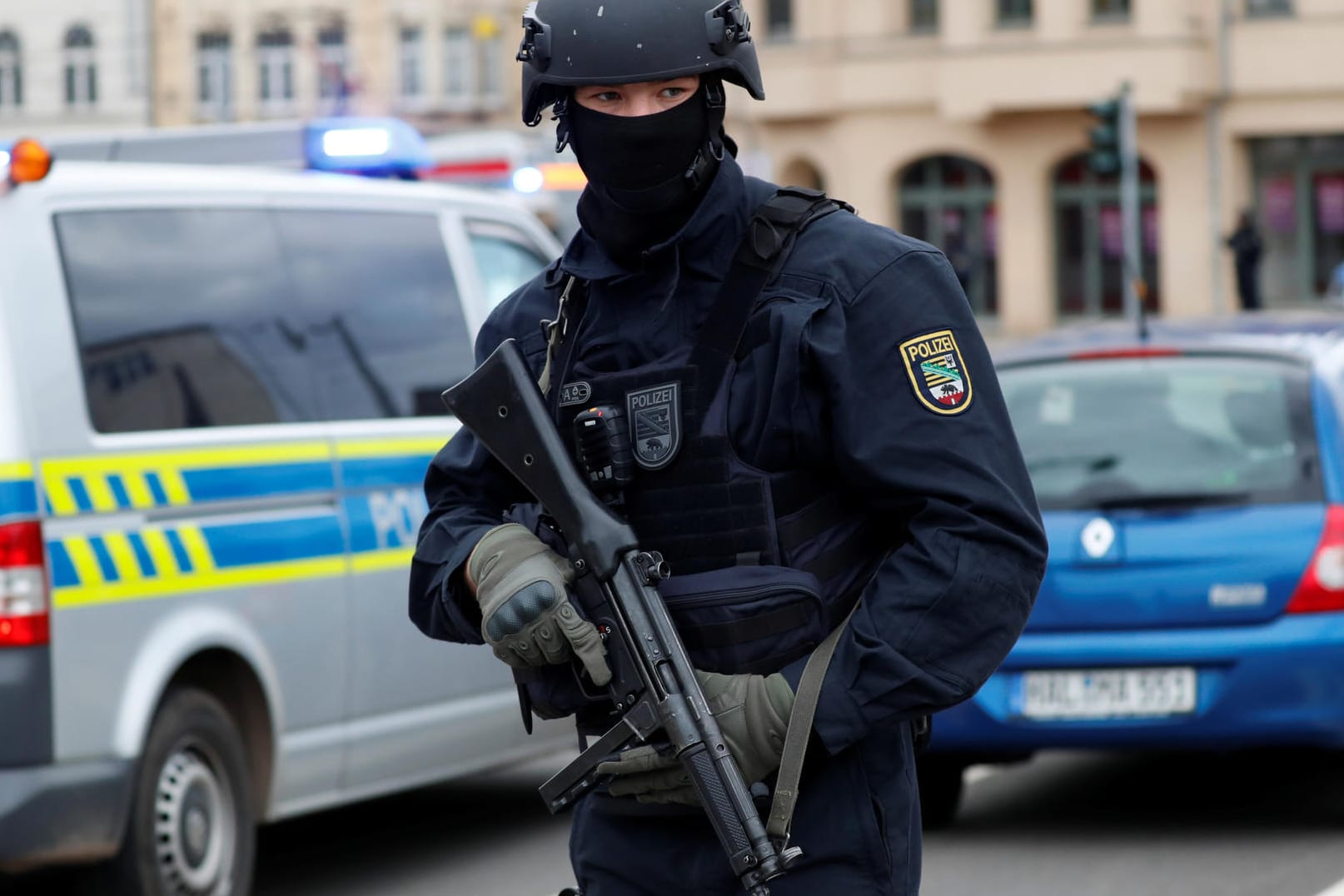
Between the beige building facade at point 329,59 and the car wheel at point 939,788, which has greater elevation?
the car wheel at point 939,788

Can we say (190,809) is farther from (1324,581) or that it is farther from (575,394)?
(1324,581)

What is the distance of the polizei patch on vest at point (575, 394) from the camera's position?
9.16 feet

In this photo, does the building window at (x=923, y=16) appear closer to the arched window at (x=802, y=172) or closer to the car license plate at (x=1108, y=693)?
the arched window at (x=802, y=172)

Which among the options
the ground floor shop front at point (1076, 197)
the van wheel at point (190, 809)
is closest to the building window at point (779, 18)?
the ground floor shop front at point (1076, 197)

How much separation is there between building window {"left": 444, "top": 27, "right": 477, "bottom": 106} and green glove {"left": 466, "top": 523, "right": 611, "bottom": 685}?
4700 centimetres

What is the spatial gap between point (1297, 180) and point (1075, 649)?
32724 mm

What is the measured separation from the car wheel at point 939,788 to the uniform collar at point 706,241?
4.08 metres

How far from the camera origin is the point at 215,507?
18.1 feet

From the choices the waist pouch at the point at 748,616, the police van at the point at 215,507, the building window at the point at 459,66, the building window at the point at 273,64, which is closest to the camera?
the waist pouch at the point at 748,616

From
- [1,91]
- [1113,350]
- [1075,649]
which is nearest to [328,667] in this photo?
[1075,649]

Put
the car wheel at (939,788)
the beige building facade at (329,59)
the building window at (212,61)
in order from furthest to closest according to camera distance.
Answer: the building window at (212,61)
the beige building facade at (329,59)
the car wheel at (939,788)

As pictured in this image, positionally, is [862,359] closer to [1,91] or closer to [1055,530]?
[1055,530]

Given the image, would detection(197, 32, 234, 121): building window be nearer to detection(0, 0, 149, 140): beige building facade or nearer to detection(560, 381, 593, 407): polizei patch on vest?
detection(0, 0, 149, 140): beige building facade

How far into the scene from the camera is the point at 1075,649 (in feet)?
20.9
